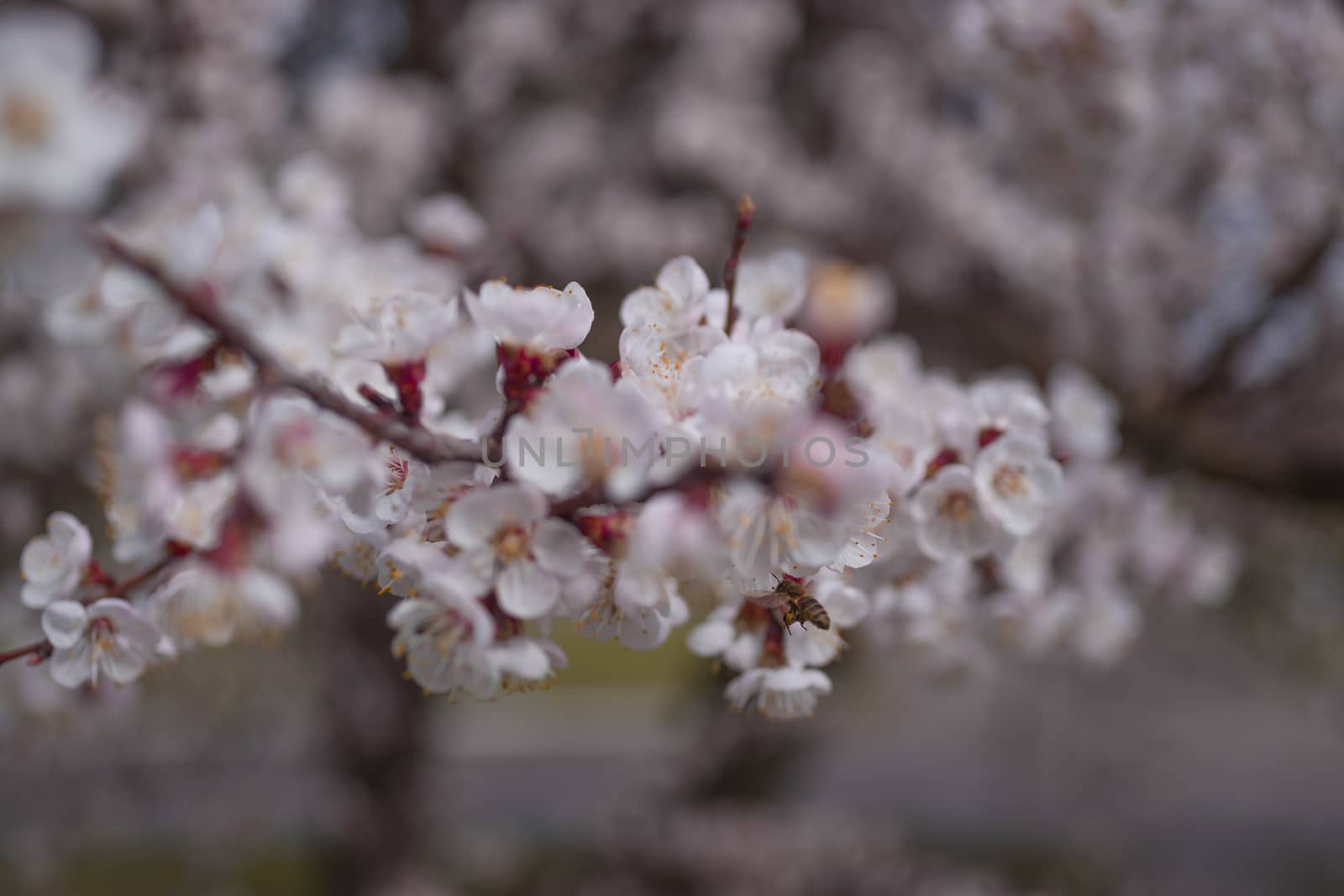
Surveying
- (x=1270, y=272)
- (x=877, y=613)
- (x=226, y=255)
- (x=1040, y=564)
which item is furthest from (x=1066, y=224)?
(x=226, y=255)

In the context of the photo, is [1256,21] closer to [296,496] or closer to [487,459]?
[487,459]

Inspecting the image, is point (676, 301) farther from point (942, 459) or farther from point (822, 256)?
point (822, 256)

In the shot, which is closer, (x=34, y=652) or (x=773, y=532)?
(x=773, y=532)

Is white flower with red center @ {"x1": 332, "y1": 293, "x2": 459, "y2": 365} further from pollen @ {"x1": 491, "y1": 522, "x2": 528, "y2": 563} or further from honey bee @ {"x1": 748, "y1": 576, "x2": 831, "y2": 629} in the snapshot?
honey bee @ {"x1": 748, "y1": 576, "x2": 831, "y2": 629}

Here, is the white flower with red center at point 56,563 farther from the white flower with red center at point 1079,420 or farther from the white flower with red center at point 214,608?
the white flower with red center at point 1079,420

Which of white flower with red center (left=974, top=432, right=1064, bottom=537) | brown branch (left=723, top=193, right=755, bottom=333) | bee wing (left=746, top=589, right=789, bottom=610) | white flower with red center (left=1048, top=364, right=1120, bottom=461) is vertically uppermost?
white flower with red center (left=1048, top=364, right=1120, bottom=461)

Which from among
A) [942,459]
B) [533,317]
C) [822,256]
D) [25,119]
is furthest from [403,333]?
[822,256]

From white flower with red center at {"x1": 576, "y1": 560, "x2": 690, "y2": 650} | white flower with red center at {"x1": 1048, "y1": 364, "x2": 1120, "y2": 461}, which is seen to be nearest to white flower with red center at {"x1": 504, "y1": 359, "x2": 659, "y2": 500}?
white flower with red center at {"x1": 576, "y1": 560, "x2": 690, "y2": 650}
